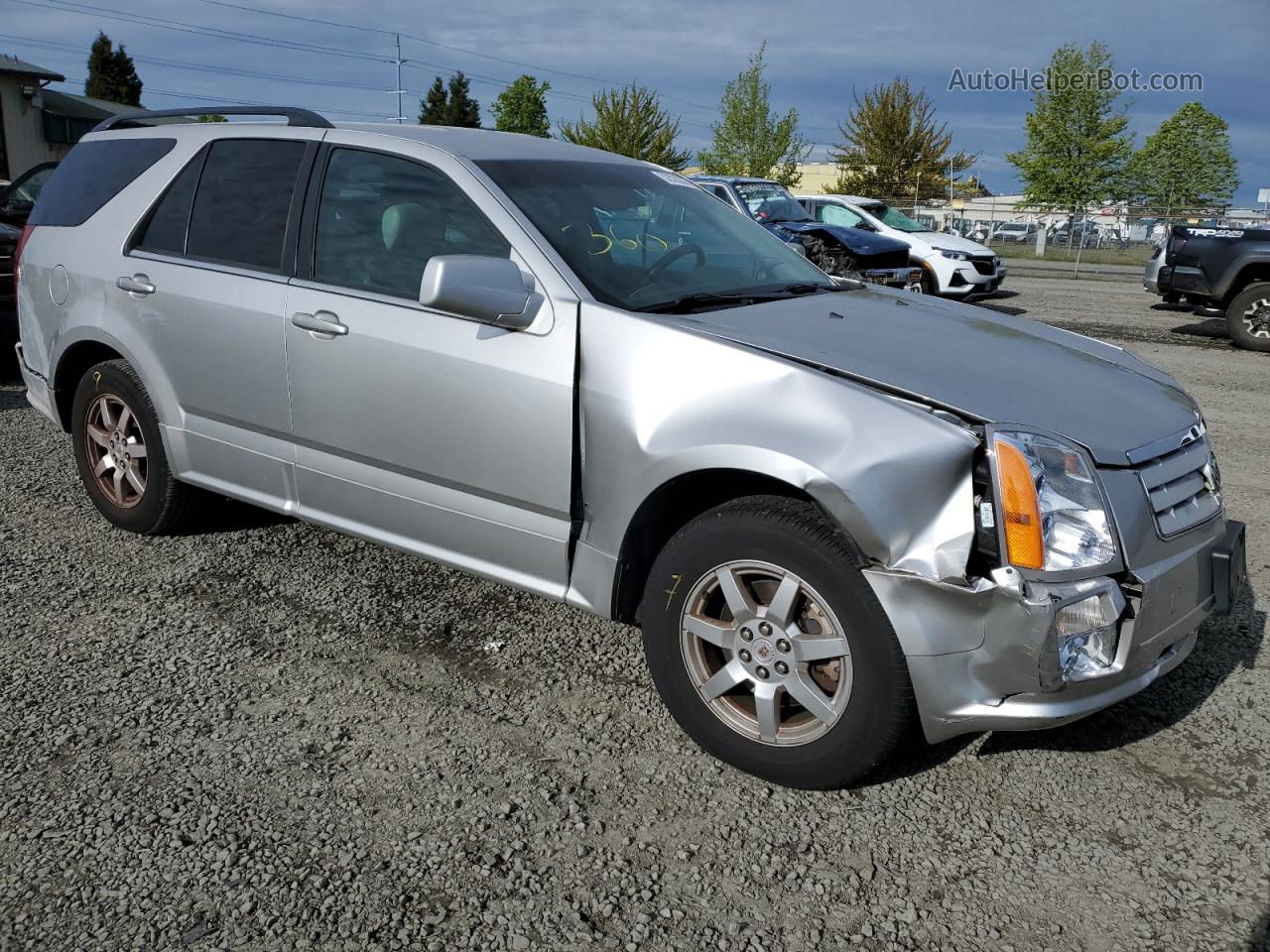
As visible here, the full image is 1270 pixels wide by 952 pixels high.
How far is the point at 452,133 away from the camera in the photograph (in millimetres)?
3969

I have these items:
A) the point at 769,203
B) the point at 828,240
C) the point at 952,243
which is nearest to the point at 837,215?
the point at 952,243

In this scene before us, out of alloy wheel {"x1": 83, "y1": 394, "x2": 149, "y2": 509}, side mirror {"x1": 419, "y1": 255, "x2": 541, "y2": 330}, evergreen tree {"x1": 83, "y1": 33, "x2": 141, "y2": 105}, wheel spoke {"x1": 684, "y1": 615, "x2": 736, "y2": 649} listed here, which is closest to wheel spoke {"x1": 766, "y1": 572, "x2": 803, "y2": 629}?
wheel spoke {"x1": 684, "y1": 615, "x2": 736, "y2": 649}

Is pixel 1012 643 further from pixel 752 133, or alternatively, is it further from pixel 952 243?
pixel 752 133

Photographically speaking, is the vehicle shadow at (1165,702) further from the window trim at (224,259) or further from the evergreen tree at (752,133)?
the evergreen tree at (752,133)

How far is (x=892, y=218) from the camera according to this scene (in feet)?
58.0

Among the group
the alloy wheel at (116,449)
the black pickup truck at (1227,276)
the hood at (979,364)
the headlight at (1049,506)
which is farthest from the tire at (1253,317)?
the alloy wheel at (116,449)

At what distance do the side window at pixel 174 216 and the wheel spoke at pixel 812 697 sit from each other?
3093 mm

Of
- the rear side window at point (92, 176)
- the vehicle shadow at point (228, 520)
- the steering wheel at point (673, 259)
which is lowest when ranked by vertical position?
the vehicle shadow at point (228, 520)

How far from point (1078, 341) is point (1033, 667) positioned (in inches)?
66.9

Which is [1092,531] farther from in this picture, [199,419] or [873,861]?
[199,419]

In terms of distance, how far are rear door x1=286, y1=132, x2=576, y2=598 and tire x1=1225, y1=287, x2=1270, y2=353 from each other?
11.0m

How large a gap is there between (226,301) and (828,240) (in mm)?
11341

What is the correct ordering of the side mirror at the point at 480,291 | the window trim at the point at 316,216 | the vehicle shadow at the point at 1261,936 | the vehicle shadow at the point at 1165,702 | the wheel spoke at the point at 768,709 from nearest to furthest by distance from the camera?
the vehicle shadow at the point at 1261,936
the wheel spoke at the point at 768,709
the side mirror at the point at 480,291
the vehicle shadow at the point at 1165,702
the window trim at the point at 316,216

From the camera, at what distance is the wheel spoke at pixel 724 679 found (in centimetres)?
293
